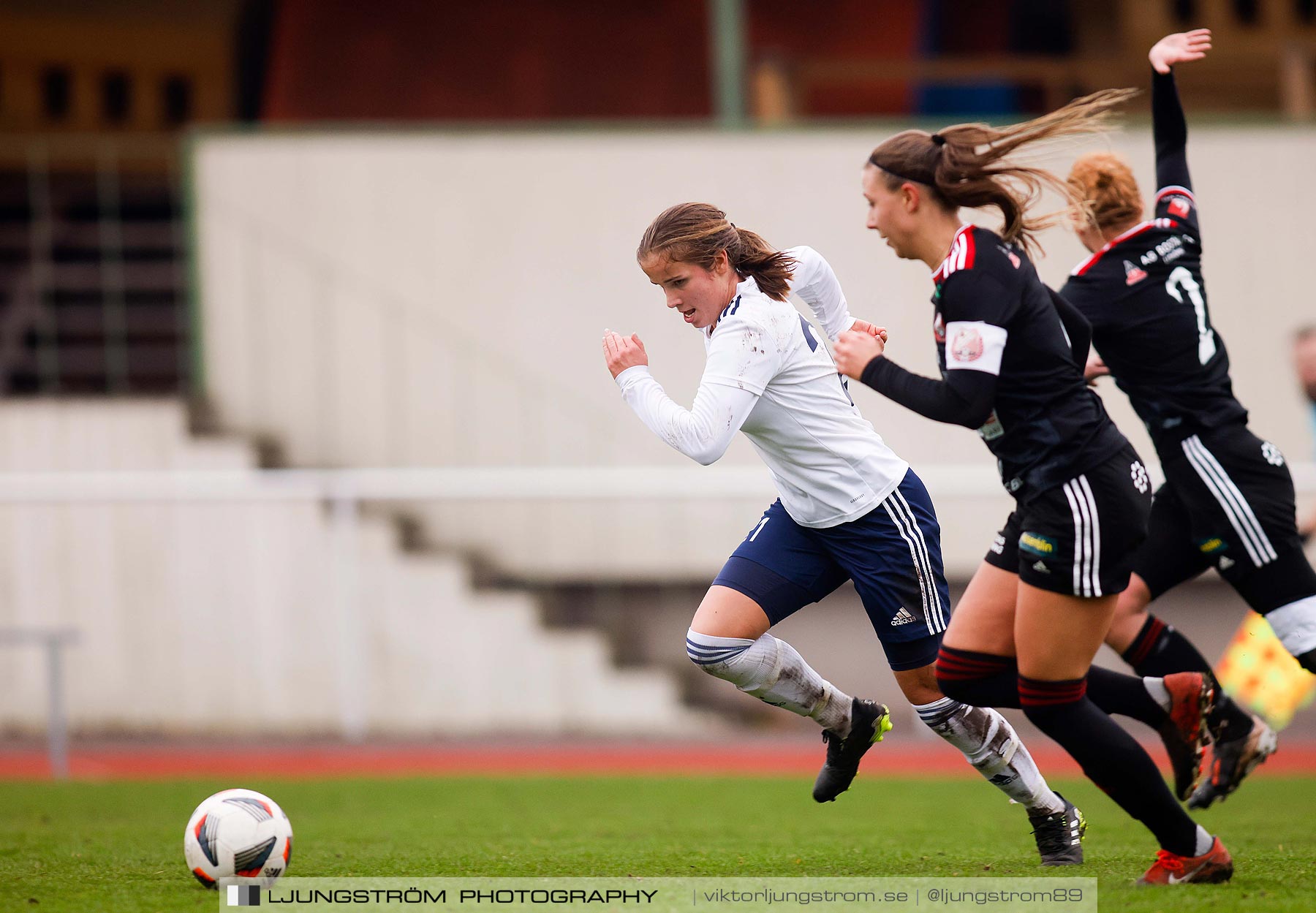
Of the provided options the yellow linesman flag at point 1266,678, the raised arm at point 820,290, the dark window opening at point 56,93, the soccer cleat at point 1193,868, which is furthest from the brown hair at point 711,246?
the dark window opening at point 56,93

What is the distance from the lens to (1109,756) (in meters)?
3.64

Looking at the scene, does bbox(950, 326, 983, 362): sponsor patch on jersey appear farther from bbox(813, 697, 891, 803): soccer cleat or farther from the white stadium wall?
the white stadium wall

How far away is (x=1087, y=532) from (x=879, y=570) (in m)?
0.78

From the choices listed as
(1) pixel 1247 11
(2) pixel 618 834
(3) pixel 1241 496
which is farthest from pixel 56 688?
(1) pixel 1247 11

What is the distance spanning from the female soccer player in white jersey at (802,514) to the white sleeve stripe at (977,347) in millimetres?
673

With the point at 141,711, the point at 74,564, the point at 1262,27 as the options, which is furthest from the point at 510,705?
the point at 1262,27

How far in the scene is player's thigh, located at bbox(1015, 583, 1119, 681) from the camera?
3.62 metres

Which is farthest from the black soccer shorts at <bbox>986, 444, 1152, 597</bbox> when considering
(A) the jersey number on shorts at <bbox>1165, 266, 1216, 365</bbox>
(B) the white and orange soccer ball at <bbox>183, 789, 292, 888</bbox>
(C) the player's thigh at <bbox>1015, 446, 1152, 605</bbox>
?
(B) the white and orange soccer ball at <bbox>183, 789, 292, 888</bbox>

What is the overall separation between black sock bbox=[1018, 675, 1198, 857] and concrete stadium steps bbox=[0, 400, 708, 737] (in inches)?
225

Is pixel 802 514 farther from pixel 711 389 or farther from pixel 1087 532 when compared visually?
pixel 1087 532

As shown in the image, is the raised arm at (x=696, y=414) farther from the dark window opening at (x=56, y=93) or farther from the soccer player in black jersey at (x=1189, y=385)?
the dark window opening at (x=56, y=93)

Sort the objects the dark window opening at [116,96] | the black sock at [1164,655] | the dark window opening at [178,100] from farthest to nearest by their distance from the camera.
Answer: the dark window opening at [178,100]
the dark window opening at [116,96]
the black sock at [1164,655]

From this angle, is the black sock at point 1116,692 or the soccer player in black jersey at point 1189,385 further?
the soccer player in black jersey at point 1189,385

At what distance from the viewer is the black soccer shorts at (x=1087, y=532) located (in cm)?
357
